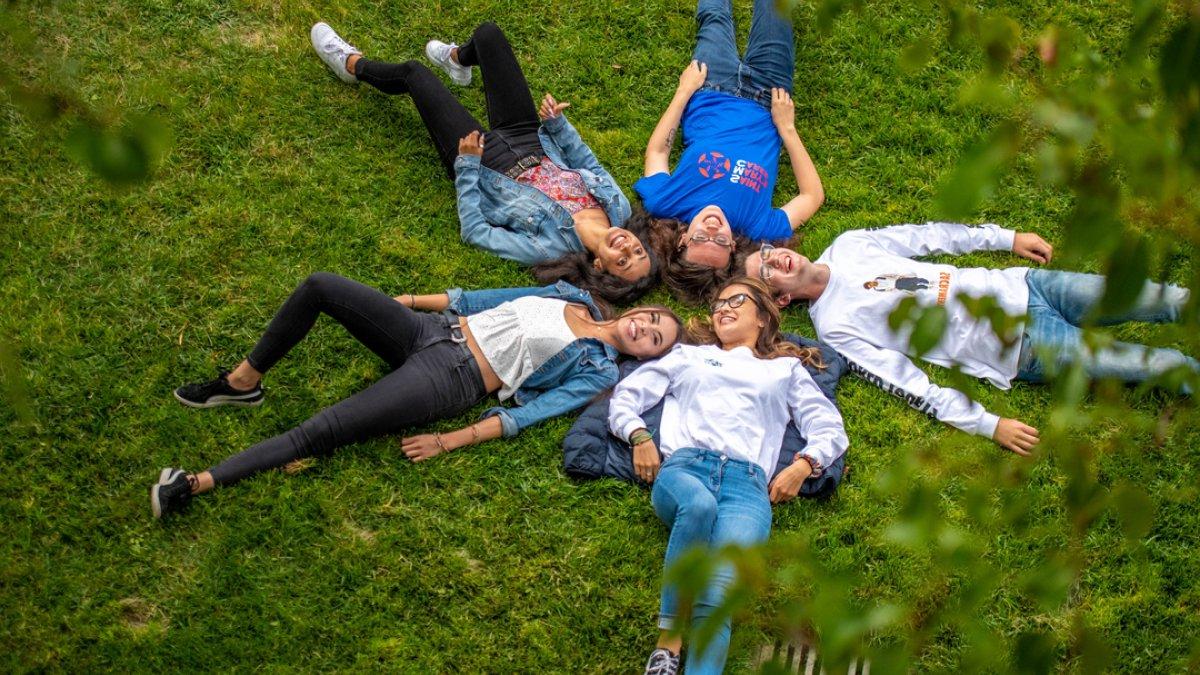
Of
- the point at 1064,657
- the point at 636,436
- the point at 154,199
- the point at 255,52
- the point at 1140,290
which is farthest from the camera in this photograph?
the point at 255,52

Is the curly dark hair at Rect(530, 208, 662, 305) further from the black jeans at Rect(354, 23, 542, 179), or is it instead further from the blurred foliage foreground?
the blurred foliage foreground

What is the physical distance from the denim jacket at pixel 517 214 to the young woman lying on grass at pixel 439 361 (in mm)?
381

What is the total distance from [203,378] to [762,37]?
4307 millimetres

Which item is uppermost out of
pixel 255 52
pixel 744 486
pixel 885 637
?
pixel 255 52

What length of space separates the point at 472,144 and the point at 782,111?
214cm

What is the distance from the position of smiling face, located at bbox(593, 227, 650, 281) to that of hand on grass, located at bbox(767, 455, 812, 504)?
1.54 metres

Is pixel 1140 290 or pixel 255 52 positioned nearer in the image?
pixel 1140 290

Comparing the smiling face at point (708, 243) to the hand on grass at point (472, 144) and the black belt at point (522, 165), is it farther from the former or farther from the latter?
the hand on grass at point (472, 144)

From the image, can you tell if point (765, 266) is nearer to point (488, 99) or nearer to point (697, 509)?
point (697, 509)

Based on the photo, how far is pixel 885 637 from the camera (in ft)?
16.1

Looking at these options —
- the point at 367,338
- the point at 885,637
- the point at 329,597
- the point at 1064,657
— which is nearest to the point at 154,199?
the point at 367,338

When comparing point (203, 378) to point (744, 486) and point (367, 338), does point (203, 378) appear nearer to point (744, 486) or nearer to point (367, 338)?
point (367, 338)

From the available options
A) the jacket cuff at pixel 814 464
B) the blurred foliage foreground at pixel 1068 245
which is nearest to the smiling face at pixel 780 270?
the jacket cuff at pixel 814 464

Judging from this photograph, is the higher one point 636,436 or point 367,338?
point 367,338
